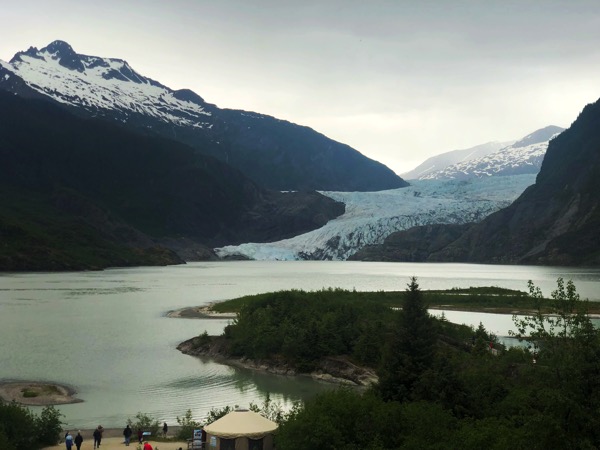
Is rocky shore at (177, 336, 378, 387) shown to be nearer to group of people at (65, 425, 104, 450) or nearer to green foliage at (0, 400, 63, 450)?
group of people at (65, 425, 104, 450)

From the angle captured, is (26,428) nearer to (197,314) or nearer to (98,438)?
(98,438)

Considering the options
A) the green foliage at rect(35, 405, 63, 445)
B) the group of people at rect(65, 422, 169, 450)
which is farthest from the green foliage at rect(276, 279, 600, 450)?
the green foliage at rect(35, 405, 63, 445)

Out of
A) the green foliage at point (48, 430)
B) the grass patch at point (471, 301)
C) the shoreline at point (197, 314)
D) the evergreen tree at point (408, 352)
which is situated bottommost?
A: the green foliage at point (48, 430)

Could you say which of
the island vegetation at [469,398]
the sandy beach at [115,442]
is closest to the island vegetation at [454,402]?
the island vegetation at [469,398]

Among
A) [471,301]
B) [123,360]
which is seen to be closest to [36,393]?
[123,360]

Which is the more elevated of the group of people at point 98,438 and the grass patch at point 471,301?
the grass patch at point 471,301

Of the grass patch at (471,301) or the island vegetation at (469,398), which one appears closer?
the island vegetation at (469,398)

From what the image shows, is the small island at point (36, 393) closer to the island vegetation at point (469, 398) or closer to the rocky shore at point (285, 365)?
the rocky shore at point (285, 365)
